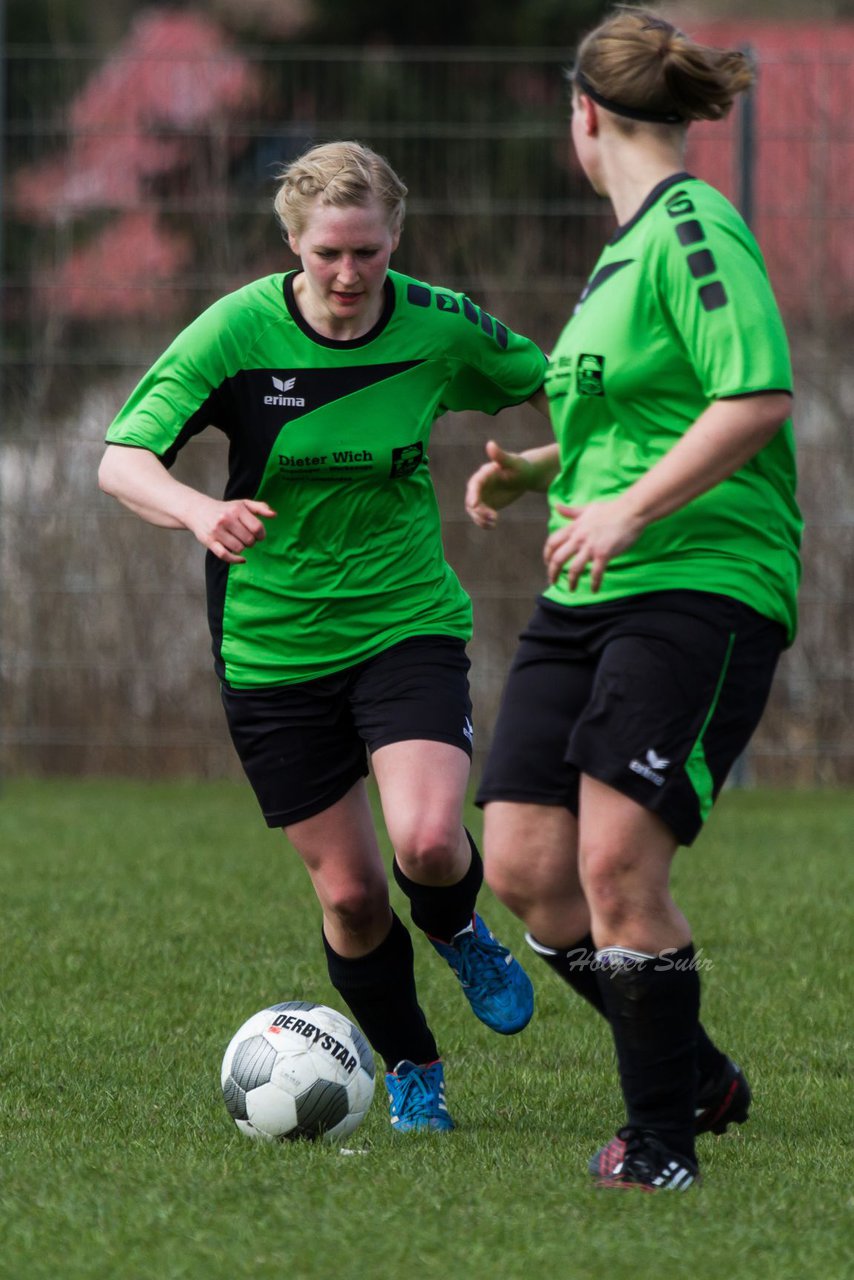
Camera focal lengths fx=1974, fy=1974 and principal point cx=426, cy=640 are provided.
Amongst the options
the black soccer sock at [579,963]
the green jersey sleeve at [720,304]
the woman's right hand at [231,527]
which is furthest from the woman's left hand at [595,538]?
the black soccer sock at [579,963]

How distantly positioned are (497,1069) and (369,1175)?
133cm

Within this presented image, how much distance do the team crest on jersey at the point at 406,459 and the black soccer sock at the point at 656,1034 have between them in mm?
1397

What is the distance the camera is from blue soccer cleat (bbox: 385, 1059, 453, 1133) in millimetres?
4547

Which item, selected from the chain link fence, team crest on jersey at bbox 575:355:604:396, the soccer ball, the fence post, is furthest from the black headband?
the fence post

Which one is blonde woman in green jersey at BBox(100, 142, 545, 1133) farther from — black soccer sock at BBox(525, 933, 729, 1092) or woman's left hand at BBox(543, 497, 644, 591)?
woman's left hand at BBox(543, 497, 644, 591)

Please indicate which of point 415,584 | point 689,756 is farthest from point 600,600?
point 415,584

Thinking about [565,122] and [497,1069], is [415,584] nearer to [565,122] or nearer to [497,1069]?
[497,1069]

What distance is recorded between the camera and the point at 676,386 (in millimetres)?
3641

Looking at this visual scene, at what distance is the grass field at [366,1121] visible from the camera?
3352mm

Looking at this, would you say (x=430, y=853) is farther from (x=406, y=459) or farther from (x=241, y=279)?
(x=241, y=279)

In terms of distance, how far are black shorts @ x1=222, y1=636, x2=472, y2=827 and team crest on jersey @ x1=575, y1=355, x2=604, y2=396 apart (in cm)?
108

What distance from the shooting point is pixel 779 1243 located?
3396 mm

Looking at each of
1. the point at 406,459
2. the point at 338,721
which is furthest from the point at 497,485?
the point at 338,721

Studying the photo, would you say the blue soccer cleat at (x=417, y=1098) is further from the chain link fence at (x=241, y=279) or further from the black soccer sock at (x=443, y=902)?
the chain link fence at (x=241, y=279)
